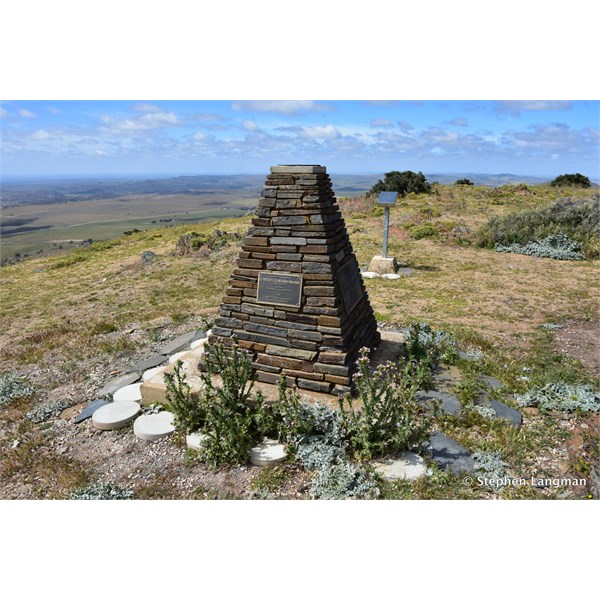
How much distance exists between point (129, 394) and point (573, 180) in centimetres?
4163

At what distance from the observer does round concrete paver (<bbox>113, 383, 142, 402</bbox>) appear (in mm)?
6639

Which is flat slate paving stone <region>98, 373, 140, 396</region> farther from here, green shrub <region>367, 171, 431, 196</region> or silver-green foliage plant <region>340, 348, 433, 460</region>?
green shrub <region>367, 171, 431, 196</region>

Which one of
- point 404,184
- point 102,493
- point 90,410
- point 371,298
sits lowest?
point 102,493

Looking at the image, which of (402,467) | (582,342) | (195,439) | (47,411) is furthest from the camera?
(582,342)

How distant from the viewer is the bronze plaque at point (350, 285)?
20.0ft

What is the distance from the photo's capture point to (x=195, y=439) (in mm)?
5430

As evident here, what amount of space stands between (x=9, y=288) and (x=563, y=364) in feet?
69.0

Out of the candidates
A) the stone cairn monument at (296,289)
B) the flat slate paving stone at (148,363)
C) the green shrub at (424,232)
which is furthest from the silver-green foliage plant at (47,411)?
the green shrub at (424,232)

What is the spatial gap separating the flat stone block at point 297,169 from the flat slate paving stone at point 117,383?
4.52m

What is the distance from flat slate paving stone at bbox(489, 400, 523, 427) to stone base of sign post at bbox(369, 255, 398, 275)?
343 inches

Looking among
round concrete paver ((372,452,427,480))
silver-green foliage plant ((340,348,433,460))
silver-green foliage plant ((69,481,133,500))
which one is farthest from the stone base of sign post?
silver-green foliage plant ((69,481,133,500))

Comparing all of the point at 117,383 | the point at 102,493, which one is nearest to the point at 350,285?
the point at 102,493

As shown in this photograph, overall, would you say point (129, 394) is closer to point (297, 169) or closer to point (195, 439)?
point (195, 439)

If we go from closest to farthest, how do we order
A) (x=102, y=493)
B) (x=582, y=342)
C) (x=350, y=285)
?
(x=102, y=493) → (x=350, y=285) → (x=582, y=342)
